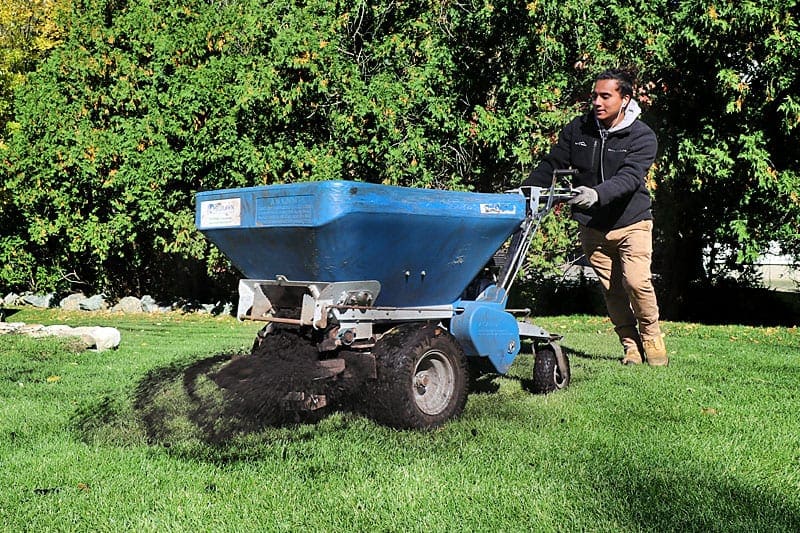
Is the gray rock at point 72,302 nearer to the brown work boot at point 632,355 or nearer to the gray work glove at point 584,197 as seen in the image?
the brown work boot at point 632,355

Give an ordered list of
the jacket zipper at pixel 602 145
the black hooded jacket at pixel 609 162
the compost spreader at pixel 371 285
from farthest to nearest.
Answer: the jacket zipper at pixel 602 145 → the black hooded jacket at pixel 609 162 → the compost spreader at pixel 371 285

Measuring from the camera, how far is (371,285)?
14.4 ft

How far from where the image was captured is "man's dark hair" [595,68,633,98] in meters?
5.76

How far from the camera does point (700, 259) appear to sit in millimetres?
13281

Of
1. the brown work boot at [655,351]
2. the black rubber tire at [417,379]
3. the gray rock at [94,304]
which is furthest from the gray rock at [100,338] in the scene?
the gray rock at [94,304]

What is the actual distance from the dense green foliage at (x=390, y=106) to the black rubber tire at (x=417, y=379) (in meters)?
6.27

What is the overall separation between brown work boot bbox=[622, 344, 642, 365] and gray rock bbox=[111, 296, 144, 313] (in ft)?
32.1

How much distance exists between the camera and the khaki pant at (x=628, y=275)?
6238 mm

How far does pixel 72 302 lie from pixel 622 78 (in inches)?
468

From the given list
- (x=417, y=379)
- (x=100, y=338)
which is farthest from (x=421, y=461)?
(x=100, y=338)

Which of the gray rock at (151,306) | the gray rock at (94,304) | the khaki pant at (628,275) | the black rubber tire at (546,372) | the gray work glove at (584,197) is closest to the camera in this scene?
the gray work glove at (584,197)

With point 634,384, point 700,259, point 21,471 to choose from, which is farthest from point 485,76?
point 21,471

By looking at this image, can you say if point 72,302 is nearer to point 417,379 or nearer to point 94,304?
point 94,304

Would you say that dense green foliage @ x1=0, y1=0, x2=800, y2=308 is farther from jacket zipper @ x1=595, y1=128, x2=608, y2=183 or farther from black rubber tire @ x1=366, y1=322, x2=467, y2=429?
black rubber tire @ x1=366, y1=322, x2=467, y2=429
